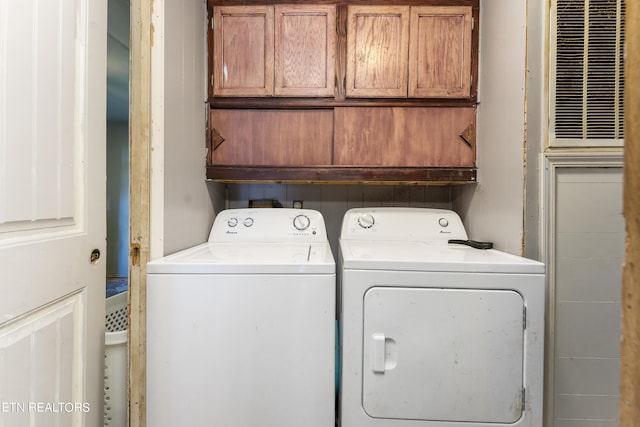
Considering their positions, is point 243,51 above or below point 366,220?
above

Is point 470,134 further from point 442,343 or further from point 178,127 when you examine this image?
point 178,127

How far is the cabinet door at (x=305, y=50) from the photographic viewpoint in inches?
61.1

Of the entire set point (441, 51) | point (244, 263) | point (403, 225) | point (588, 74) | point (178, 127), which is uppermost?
point (441, 51)

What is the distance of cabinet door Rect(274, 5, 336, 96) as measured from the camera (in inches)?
61.1

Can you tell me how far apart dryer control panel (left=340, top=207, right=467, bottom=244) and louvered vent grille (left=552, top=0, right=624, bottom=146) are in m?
0.67

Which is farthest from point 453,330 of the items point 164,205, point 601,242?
point 164,205

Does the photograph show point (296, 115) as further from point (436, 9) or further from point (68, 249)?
point (68, 249)

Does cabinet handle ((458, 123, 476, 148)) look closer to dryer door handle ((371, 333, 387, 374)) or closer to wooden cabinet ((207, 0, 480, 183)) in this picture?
wooden cabinet ((207, 0, 480, 183))

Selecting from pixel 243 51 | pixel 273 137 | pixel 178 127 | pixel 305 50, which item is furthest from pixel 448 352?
pixel 243 51

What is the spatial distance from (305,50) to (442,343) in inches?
60.4

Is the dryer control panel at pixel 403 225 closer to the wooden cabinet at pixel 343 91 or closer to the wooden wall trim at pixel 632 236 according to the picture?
the wooden cabinet at pixel 343 91

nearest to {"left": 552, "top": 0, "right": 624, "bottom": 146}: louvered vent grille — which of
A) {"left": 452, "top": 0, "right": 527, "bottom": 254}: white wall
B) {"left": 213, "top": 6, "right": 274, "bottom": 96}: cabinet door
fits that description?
{"left": 452, "top": 0, "right": 527, "bottom": 254}: white wall

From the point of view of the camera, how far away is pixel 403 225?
169 centimetres

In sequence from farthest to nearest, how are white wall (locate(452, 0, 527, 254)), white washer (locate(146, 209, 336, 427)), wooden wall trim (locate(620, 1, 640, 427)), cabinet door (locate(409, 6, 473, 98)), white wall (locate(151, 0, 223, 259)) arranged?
cabinet door (locate(409, 6, 473, 98)), white wall (locate(452, 0, 527, 254)), white wall (locate(151, 0, 223, 259)), white washer (locate(146, 209, 336, 427)), wooden wall trim (locate(620, 1, 640, 427))
